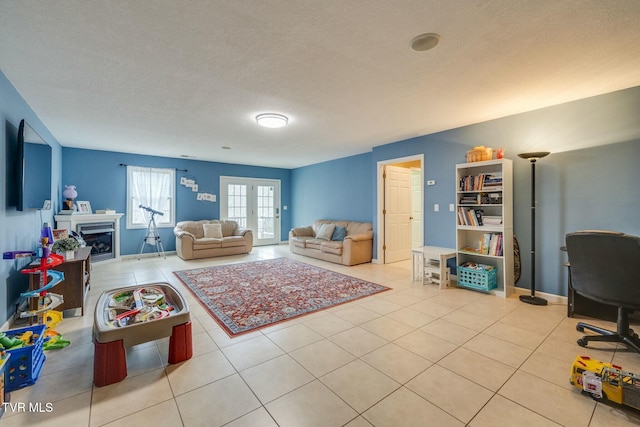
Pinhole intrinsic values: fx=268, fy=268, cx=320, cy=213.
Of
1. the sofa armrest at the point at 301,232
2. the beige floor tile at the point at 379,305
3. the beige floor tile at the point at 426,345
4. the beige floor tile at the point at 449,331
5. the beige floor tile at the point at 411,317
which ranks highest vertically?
the sofa armrest at the point at 301,232

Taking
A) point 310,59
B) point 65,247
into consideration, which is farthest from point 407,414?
point 65,247

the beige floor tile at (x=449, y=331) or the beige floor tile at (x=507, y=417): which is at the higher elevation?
the beige floor tile at (x=449, y=331)

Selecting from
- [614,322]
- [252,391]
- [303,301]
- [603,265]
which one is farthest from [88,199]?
[614,322]

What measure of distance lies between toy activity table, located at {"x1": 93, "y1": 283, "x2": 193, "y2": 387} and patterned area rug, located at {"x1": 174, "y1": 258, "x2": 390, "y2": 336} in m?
0.56

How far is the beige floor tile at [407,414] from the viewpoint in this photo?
1.50m

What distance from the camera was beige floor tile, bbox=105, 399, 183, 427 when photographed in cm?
149

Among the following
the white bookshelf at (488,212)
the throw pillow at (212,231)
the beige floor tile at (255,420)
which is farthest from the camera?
the throw pillow at (212,231)

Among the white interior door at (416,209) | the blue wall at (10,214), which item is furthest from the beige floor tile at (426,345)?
the white interior door at (416,209)

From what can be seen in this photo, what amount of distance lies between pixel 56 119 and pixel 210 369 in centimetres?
428

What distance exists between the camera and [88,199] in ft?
19.0

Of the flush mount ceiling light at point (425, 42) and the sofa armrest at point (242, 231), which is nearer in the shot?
the flush mount ceiling light at point (425, 42)

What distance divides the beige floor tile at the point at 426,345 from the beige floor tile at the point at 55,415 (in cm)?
223

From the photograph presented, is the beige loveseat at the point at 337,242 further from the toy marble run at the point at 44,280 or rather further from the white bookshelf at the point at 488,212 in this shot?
the toy marble run at the point at 44,280

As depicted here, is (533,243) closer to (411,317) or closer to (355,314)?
(411,317)
